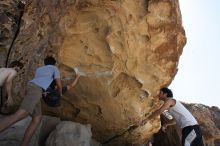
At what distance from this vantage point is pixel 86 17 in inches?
368

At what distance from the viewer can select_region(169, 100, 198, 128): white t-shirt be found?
24.2 feet

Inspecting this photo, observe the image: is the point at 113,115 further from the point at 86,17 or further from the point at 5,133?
the point at 5,133

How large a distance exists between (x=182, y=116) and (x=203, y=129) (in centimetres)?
862

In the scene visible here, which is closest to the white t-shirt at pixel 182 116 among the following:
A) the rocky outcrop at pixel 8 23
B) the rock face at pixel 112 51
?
the rock face at pixel 112 51

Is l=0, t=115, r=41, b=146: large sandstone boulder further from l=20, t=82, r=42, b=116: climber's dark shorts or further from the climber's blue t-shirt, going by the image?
the climber's blue t-shirt

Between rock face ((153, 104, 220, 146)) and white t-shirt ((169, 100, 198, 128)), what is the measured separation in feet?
21.6

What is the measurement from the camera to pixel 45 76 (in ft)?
20.8

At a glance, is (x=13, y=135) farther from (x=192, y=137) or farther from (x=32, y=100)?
(x=192, y=137)

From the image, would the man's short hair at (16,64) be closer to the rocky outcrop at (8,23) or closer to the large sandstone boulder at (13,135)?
the rocky outcrop at (8,23)

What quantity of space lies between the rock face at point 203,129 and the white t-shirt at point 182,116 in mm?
6596

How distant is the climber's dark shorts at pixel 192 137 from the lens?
283 inches

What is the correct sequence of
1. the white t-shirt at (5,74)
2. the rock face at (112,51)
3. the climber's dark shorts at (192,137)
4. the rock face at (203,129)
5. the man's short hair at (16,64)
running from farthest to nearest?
the rock face at (203,129), the rock face at (112,51), the man's short hair at (16,64), the climber's dark shorts at (192,137), the white t-shirt at (5,74)

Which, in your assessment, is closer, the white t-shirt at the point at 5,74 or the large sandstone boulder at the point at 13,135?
the white t-shirt at the point at 5,74

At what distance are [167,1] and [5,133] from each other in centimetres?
586
